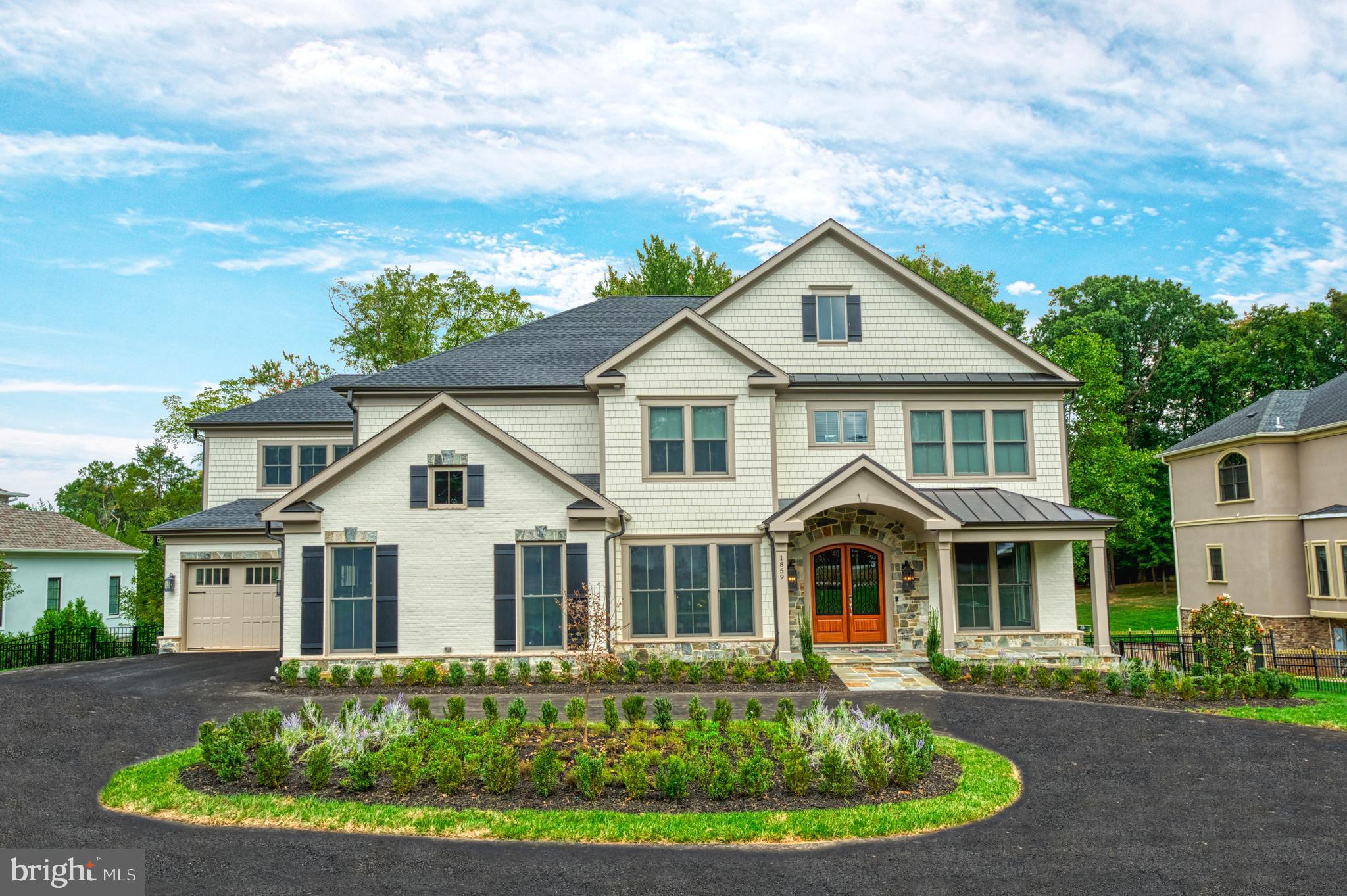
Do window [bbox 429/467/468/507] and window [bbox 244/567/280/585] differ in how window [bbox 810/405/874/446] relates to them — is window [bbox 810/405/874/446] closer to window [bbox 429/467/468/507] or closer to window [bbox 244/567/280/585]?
window [bbox 429/467/468/507]

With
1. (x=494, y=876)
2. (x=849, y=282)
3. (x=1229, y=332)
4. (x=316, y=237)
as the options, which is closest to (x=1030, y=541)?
(x=849, y=282)

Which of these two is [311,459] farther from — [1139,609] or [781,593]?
[1139,609]

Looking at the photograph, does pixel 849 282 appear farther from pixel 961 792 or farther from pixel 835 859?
pixel 835 859

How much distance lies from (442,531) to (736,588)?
5.80m

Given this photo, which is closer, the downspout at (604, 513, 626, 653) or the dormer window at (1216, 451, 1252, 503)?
the downspout at (604, 513, 626, 653)

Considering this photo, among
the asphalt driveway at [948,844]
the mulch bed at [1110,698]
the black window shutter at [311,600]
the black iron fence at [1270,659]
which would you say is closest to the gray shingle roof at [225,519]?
the black window shutter at [311,600]

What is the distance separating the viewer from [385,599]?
53.5 ft

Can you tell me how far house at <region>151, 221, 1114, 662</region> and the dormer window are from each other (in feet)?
37.4

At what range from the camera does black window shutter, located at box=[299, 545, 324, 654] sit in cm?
1614

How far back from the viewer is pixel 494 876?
22.4 feet

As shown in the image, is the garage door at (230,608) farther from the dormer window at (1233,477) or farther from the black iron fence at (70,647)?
the dormer window at (1233,477)

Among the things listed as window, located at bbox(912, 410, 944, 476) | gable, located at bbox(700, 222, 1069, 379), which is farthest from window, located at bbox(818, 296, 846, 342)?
window, located at bbox(912, 410, 944, 476)

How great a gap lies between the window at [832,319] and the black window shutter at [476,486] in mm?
7777

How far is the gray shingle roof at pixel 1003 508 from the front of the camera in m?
17.4
